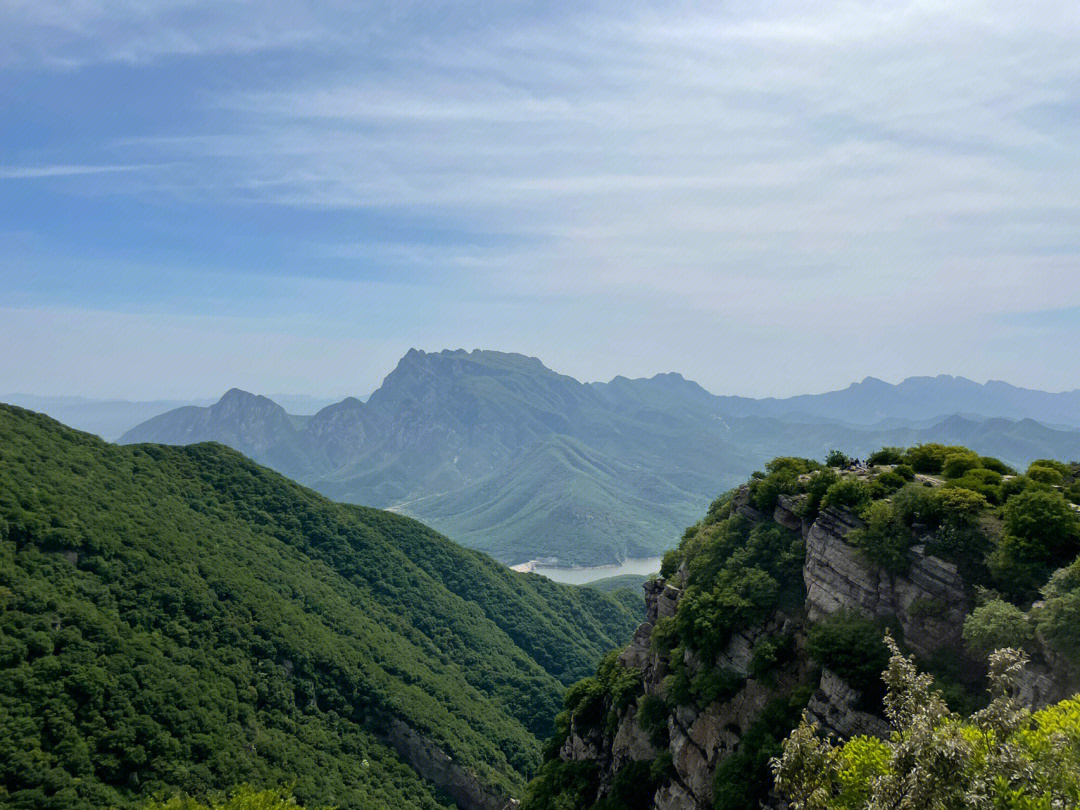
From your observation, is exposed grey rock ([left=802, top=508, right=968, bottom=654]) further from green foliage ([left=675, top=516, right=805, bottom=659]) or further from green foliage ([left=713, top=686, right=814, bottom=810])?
green foliage ([left=713, top=686, right=814, bottom=810])

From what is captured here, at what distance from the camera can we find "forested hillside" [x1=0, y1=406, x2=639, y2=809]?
5978 centimetres

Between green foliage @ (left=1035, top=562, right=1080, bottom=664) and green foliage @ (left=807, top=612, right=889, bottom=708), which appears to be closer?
green foliage @ (left=1035, top=562, right=1080, bottom=664)

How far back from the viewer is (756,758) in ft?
106

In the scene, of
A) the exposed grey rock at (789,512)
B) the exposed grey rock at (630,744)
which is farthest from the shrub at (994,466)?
the exposed grey rock at (630,744)

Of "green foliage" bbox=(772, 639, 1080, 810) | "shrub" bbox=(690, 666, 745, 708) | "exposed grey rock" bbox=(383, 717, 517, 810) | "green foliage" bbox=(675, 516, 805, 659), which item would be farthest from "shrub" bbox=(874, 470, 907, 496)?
"exposed grey rock" bbox=(383, 717, 517, 810)

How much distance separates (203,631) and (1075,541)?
3275 inches

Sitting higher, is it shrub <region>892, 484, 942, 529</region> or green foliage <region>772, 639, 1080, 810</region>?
shrub <region>892, 484, 942, 529</region>

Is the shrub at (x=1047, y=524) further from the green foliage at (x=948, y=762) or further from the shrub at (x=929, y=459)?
the green foliage at (x=948, y=762)

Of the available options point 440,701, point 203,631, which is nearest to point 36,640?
point 203,631

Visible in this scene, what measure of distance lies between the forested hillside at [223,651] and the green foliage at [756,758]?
50.3m

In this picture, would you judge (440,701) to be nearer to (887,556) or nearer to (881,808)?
(887,556)

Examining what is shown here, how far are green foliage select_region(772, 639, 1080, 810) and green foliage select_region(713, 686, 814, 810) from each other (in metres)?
14.6

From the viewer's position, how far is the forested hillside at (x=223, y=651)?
59.8 m

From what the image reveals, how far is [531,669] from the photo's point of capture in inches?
4685
